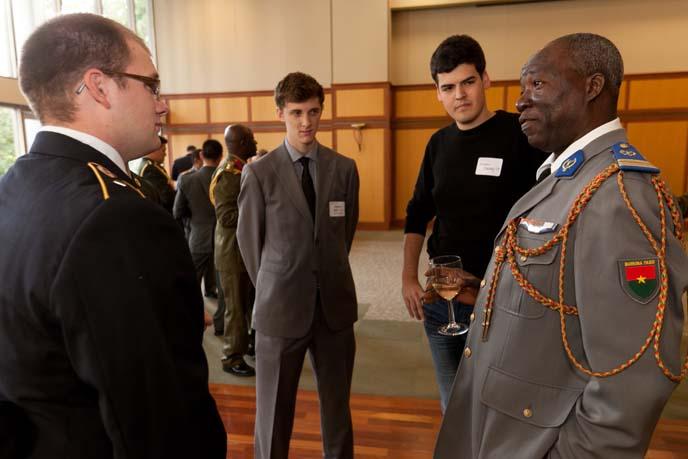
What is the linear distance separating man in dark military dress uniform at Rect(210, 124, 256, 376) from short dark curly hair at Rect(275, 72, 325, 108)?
1.48 m

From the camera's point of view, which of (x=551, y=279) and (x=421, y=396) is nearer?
(x=551, y=279)

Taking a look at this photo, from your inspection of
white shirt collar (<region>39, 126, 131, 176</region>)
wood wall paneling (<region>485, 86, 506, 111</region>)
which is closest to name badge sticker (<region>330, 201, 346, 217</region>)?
white shirt collar (<region>39, 126, 131, 176</region>)

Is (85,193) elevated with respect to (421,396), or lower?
elevated

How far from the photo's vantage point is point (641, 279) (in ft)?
2.89

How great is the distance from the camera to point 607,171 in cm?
96

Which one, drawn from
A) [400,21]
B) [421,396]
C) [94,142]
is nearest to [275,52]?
[400,21]

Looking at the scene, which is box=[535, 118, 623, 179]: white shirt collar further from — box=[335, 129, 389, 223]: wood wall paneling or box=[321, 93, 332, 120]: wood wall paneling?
box=[321, 93, 332, 120]: wood wall paneling

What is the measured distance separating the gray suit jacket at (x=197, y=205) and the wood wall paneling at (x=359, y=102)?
6458mm

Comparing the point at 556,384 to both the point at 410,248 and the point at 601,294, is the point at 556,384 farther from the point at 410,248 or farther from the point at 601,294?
the point at 410,248

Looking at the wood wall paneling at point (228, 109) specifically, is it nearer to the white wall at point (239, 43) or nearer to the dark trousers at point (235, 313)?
the white wall at point (239, 43)

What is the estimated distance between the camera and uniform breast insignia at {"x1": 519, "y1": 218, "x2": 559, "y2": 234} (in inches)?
40.9

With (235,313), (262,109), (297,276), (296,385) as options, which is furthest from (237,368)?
(262,109)

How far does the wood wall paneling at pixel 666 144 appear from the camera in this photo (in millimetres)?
9742

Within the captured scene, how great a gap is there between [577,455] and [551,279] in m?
0.36
